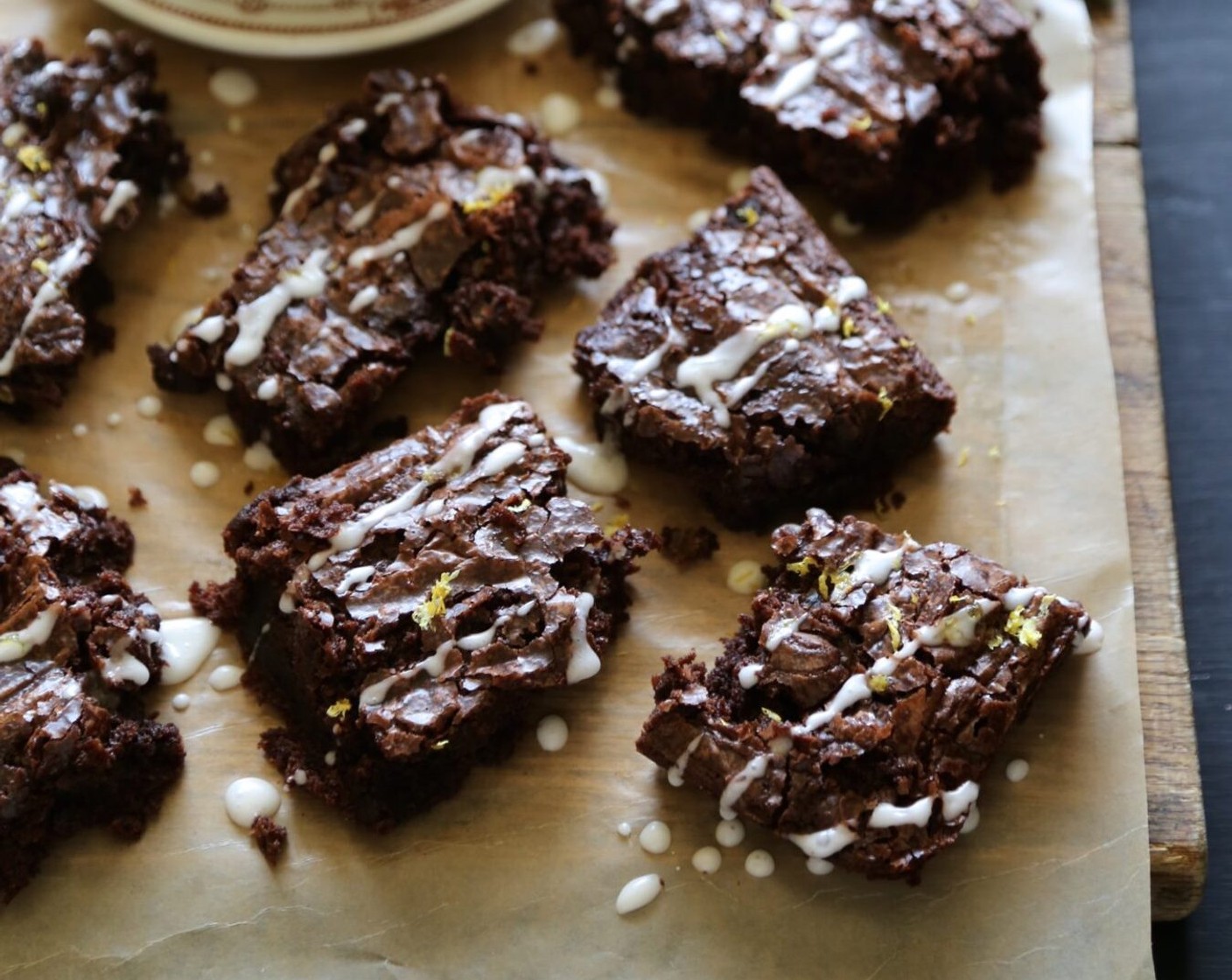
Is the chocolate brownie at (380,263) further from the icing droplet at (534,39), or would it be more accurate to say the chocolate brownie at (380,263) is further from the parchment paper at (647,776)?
the icing droplet at (534,39)

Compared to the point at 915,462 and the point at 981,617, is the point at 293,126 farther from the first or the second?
the point at 981,617

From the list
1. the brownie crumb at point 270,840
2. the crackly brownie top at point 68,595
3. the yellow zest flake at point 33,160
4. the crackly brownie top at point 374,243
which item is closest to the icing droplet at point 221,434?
the crackly brownie top at point 374,243

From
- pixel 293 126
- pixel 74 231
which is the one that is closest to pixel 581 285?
pixel 293 126

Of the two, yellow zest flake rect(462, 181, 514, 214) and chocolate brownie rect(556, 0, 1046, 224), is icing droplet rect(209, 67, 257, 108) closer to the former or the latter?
yellow zest flake rect(462, 181, 514, 214)

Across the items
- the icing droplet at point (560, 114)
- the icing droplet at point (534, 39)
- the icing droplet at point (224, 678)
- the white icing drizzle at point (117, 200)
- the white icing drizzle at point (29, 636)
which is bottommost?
the icing droplet at point (224, 678)

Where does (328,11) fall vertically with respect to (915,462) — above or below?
above

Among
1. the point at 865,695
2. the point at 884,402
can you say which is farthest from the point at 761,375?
the point at 865,695
